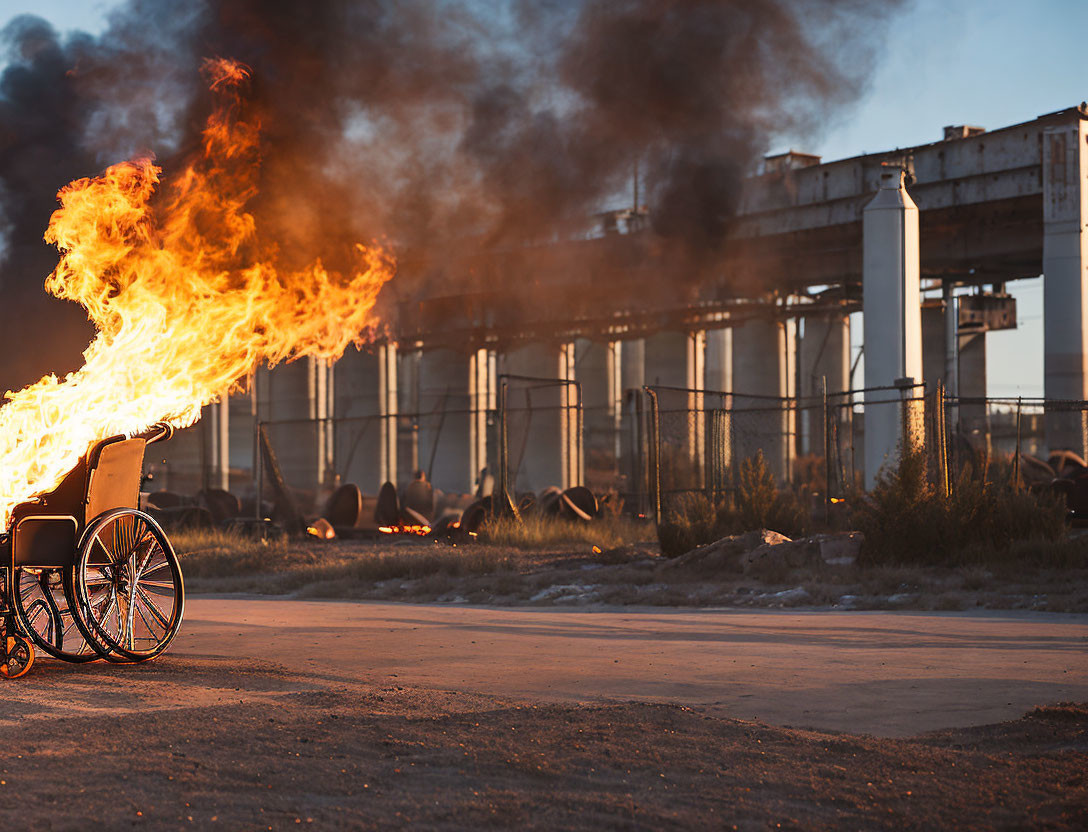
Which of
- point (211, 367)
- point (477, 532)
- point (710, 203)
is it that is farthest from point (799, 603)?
point (710, 203)

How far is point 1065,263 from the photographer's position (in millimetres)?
29516

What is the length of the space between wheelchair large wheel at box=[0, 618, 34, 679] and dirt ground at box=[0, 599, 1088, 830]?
13 cm

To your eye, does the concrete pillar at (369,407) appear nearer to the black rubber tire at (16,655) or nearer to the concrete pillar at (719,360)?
the concrete pillar at (719,360)

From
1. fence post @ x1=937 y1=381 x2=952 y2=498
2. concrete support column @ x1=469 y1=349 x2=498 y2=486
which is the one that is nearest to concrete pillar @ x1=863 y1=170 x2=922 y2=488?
fence post @ x1=937 y1=381 x2=952 y2=498

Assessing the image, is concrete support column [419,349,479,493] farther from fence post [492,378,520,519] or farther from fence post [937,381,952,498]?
fence post [937,381,952,498]

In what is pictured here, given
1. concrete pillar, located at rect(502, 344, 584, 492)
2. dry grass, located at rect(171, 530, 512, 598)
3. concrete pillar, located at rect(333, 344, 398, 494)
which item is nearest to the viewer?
dry grass, located at rect(171, 530, 512, 598)

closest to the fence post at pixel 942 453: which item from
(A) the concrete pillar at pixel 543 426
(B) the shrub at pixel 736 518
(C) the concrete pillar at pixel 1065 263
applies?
(B) the shrub at pixel 736 518

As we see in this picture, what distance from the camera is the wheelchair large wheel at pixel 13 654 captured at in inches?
Answer: 297

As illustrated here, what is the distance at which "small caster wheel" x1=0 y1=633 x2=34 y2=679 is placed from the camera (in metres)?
7.55

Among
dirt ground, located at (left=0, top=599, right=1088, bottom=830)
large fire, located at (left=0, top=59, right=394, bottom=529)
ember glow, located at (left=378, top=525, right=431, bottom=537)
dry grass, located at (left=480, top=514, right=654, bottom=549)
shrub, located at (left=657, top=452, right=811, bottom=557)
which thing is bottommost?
ember glow, located at (left=378, top=525, right=431, bottom=537)

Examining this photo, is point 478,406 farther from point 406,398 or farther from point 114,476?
point 114,476

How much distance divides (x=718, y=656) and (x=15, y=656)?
4.40 m

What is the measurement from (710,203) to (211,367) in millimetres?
19878

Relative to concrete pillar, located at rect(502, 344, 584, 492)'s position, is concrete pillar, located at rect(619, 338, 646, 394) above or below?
above
